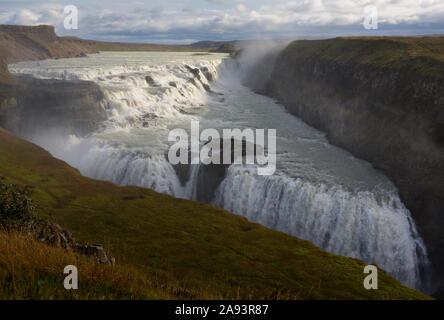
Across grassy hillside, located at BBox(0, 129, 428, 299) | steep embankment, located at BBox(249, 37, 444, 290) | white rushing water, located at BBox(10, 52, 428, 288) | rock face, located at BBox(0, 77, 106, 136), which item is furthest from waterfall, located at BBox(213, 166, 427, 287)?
rock face, located at BBox(0, 77, 106, 136)

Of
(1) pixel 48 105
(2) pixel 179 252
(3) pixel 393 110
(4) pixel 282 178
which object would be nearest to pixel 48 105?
(1) pixel 48 105

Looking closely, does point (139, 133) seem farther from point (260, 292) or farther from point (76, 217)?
point (260, 292)

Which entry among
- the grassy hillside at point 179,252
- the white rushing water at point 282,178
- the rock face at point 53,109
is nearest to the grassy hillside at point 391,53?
the white rushing water at point 282,178

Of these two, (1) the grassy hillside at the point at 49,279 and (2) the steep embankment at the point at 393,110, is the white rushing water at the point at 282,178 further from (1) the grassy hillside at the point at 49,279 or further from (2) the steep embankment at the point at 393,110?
(1) the grassy hillside at the point at 49,279

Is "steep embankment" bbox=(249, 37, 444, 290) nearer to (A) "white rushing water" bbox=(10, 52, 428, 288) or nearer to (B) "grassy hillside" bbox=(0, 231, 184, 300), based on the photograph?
(A) "white rushing water" bbox=(10, 52, 428, 288)

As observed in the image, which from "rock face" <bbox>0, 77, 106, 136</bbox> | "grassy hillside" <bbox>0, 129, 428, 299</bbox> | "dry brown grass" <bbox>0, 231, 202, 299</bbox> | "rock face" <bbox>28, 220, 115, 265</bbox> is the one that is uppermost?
"rock face" <bbox>0, 77, 106, 136</bbox>

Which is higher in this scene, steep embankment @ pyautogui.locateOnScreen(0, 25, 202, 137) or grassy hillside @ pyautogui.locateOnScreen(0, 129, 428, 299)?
steep embankment @ pyautogui.locateOnScreen(0, 25, 202, 137)
